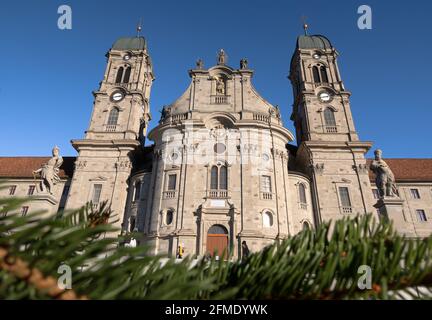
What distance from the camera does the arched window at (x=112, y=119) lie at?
2709 cm

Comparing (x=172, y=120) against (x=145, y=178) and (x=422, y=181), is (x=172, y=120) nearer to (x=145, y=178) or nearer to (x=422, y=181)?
(x=145, y=178)

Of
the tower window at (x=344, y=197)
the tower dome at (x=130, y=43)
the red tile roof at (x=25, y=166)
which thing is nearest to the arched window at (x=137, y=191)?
the red tile roof at (x=25, y=166)

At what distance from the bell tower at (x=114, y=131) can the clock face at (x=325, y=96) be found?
1938cm

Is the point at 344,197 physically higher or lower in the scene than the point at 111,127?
lower

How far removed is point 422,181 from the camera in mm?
29078

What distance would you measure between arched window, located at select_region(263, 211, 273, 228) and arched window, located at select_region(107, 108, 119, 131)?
17.3 metres

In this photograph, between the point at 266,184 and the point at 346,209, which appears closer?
the point at 266,184

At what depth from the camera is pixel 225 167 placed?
72.2ft

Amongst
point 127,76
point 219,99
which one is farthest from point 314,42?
point 127,76

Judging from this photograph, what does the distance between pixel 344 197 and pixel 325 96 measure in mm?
11655

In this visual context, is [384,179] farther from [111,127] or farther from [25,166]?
[25,166]

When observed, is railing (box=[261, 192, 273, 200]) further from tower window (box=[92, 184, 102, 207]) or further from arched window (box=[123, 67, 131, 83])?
arched window (box=[123, 67, 131, 83])

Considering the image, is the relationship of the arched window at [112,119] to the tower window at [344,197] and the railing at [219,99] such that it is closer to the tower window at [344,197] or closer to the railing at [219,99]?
the railing at [219,99]

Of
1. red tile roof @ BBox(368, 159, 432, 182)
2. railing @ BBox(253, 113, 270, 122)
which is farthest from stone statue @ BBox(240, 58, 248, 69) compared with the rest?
red tile roof @ BBox(368, 159, 432, 182)
